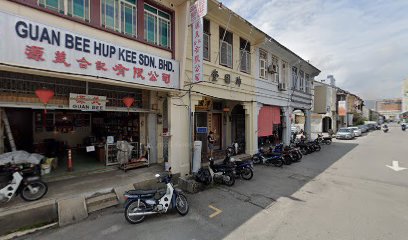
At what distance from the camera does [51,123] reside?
11.5 metres

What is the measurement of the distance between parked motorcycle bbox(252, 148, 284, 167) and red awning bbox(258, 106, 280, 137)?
77.6 inches

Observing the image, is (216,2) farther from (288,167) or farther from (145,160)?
(288,167)

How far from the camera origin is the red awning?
12.8 meters

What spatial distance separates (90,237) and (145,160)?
4.14 meters

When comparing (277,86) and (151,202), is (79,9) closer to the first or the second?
(151,202)

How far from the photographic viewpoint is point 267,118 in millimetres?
13516

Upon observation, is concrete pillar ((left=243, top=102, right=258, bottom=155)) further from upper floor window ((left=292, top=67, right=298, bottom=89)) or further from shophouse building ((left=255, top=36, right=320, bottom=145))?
upper floor window ((left=292, top=67, right=298, bottom=89))

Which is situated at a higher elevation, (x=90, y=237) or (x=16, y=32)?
(x=16, y=32)

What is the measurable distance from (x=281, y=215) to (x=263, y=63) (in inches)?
393

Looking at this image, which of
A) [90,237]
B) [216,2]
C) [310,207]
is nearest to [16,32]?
[90,237]

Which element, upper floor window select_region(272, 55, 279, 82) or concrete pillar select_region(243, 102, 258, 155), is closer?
concrete pillar select_region(243, 102, 258, 155)

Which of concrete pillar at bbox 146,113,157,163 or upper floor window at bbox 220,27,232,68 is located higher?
upper floor window at bbox 220,27,232,68

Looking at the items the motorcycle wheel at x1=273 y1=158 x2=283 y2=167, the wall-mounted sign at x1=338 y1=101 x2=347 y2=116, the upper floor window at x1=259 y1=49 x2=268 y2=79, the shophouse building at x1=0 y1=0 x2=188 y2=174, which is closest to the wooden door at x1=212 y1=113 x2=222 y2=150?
the upper floor window at x1=259 y1=49 x2=268 y2=79

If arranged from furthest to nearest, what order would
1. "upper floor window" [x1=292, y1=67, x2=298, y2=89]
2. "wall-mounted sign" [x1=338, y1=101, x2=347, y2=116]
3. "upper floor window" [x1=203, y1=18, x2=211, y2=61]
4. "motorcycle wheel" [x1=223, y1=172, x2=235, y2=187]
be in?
"wall-mounted sign" [x1=338, y1=101, x2=347, y2=116], "upper floor window" [x1=292, y1=67, x2=298, y2=89], "upper floor window" [x1=203, y1=18, x2=211, y2=61], "motorcycle wheel" [x1=223, y1=172, x2=235, y2=187]
